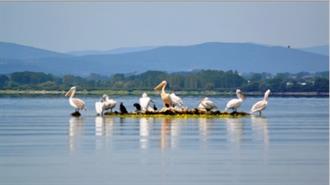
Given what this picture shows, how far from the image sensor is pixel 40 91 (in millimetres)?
79938

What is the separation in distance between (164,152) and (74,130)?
601 cm

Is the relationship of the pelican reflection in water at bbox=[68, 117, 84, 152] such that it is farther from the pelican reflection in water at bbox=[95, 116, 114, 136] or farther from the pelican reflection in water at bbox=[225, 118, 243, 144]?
the pelican reflection in water at bbox=[225, 118, 243, 144]

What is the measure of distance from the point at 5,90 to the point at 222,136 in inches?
2278

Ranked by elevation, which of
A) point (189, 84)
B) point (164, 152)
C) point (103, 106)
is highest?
point (189, 84)

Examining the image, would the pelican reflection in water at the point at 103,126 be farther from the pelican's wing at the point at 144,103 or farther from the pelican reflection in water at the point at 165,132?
the pelican's wing at the point at 144,103

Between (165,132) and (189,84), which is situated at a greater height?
(189,84)

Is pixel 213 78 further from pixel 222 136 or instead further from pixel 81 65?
pixel 81 65

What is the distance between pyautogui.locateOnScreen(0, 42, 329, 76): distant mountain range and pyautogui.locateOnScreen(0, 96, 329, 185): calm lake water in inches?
4273

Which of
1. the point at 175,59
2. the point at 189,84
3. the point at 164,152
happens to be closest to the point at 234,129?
the point at 164,152

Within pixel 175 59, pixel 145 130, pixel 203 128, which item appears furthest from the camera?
pixel 175 59

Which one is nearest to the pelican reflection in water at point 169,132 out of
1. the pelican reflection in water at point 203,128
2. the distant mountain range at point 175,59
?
the pelican reflection in water at point 203,128

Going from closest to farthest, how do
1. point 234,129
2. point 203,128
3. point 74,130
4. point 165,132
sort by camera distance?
point 165,132 < point 74,130 < point 234,129 < point 203,128

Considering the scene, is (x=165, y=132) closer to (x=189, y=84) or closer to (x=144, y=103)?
(x=144, y=103)

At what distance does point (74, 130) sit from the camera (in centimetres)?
2672
